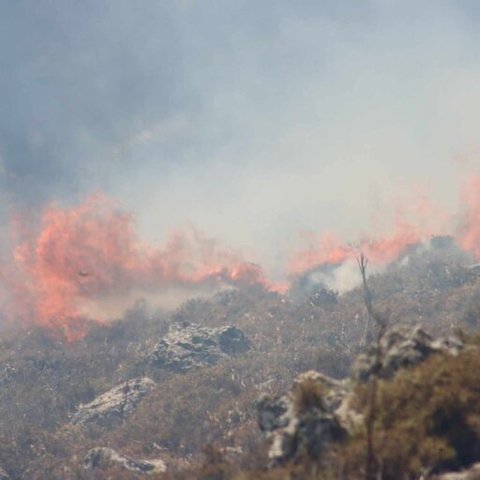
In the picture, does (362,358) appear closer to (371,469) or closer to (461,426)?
(461,426)

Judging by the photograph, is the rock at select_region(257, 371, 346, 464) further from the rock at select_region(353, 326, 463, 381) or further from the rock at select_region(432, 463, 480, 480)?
the rock at select_region(432, 463, 480, 480)

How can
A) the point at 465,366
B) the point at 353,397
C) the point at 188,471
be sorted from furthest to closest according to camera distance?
the point at 188,471, the point at 353,397, the point at 465,366

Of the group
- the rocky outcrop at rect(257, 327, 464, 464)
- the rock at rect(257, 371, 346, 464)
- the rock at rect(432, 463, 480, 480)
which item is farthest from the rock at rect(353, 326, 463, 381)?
the rock at rect(432, 463, 480, 480)

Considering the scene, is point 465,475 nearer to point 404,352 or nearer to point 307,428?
point 307,428

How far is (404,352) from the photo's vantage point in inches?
3590

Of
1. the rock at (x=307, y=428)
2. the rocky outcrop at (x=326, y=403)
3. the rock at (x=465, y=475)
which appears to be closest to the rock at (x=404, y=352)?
the rocky outcrop at (x=326, y=403)

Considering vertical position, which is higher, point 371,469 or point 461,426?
point 461,426

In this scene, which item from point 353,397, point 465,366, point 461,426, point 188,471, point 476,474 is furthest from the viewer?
point 188,471

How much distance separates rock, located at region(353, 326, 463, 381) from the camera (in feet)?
295

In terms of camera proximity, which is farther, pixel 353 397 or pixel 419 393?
pixel 353 397

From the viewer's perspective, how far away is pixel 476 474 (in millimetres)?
59062

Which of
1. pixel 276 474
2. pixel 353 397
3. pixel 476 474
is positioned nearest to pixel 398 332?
A: pixel 353 397

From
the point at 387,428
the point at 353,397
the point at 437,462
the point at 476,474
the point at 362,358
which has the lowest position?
the point at 476,474

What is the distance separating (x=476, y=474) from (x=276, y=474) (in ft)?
82.7
